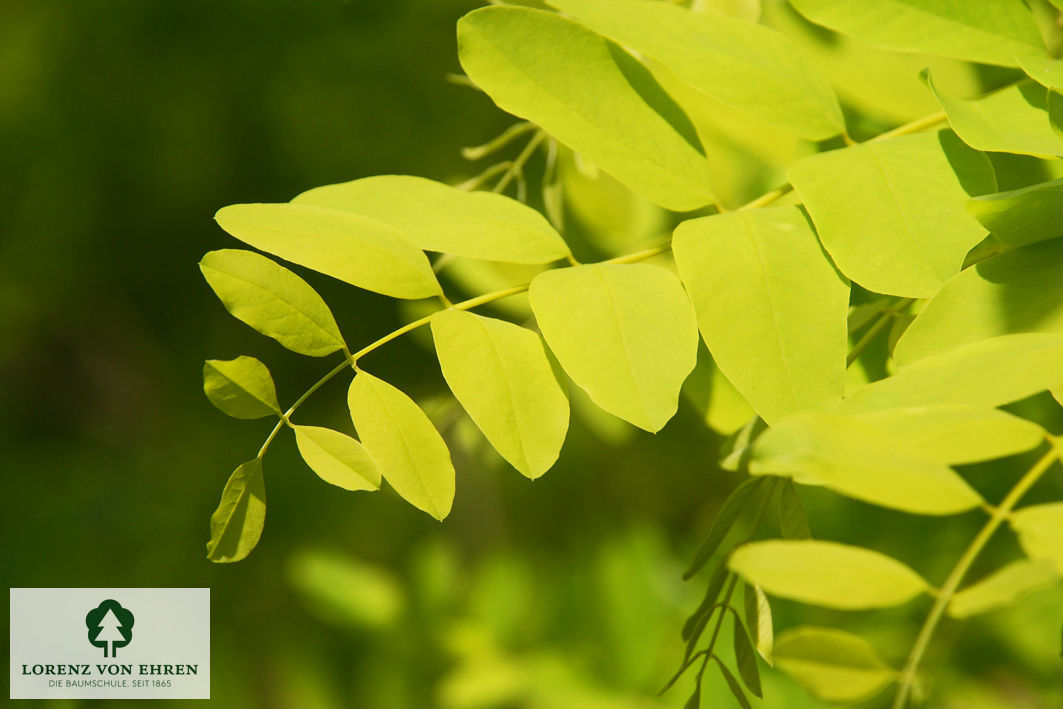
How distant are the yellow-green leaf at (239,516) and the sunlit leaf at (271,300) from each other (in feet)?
0.12

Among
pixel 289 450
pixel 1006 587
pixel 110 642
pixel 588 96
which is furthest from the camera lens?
pixel 289 450

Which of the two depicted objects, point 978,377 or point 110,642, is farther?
point 110,642

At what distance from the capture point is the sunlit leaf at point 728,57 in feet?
0.85

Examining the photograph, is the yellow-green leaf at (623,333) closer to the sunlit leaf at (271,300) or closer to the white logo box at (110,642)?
the sunlit leaf at (271,300)

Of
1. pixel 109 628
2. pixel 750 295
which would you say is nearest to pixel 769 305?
pixel 750 295

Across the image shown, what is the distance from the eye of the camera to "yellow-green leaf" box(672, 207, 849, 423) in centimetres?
23

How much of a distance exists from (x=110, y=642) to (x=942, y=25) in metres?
0.41

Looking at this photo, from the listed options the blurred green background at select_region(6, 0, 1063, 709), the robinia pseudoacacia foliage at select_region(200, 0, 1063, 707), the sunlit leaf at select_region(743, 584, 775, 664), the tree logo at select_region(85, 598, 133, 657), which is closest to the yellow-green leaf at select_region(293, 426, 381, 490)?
the robinia pseudoacacia foliage at select_region(200, 0, 1063, 707)

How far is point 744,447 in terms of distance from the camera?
0.26 metres

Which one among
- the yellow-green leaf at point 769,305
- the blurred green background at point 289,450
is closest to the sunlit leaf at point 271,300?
the yellow-green leaf at point 769,305

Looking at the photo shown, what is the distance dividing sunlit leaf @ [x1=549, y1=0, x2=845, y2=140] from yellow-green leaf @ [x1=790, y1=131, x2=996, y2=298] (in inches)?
1.0

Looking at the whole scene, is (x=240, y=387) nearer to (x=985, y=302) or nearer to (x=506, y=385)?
(x=506, y=385)

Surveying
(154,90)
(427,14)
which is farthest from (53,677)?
(154,90)

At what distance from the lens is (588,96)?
0.27 m
